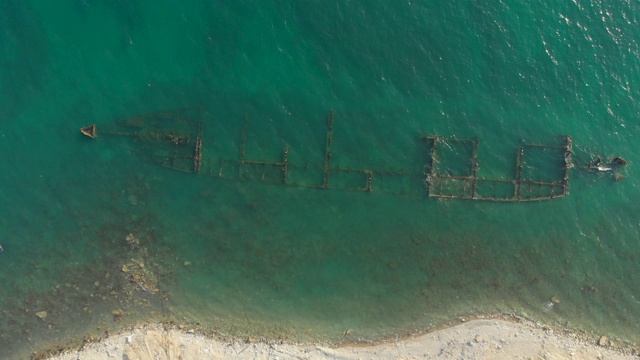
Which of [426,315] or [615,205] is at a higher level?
[615,205]

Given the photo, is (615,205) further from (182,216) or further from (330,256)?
(182,216)

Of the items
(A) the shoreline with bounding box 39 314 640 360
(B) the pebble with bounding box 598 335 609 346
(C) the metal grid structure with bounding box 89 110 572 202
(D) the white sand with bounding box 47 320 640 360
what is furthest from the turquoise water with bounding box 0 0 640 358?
(D) the white sand with bounding box 47 320 640 360

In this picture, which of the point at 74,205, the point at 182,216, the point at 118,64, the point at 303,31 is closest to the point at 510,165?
the point at 303,31

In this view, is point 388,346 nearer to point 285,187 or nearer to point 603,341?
point 285,187

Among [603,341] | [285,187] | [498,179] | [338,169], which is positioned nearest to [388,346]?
[338,169]

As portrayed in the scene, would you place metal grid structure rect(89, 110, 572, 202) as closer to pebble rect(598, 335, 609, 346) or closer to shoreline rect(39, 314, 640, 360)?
shoreline rect(39, 314, 640, 360)
